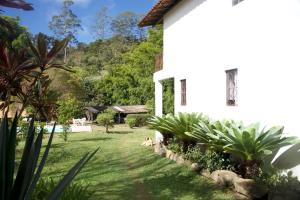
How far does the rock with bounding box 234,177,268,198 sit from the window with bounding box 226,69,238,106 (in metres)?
3.10

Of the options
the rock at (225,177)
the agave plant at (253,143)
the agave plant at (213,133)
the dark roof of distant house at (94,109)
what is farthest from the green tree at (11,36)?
the dark roof of distant house at (94,109)

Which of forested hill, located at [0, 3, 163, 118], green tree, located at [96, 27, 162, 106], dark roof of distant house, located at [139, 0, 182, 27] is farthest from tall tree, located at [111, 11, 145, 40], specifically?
dark roof of distant house, located at [139, 0, 182, 27]

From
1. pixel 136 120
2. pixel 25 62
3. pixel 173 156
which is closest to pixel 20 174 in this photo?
pixel 25 62

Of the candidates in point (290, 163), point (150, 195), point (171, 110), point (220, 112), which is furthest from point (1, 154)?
point (171, 110)

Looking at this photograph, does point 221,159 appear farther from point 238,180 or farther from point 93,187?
point 93,187

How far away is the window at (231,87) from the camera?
9.95 metres

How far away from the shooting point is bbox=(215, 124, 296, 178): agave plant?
7.19 meters

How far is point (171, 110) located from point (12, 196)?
17.3 metres

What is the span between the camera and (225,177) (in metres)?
8.13

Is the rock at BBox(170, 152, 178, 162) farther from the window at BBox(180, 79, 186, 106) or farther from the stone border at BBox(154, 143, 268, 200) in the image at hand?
the window at BBox(180, 79, 186, 106)

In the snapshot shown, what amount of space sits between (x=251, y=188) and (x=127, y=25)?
62.7 m

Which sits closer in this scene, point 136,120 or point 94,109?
point 136,120

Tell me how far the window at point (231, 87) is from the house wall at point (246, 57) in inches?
5.4

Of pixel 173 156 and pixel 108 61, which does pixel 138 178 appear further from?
pixel 108 61
